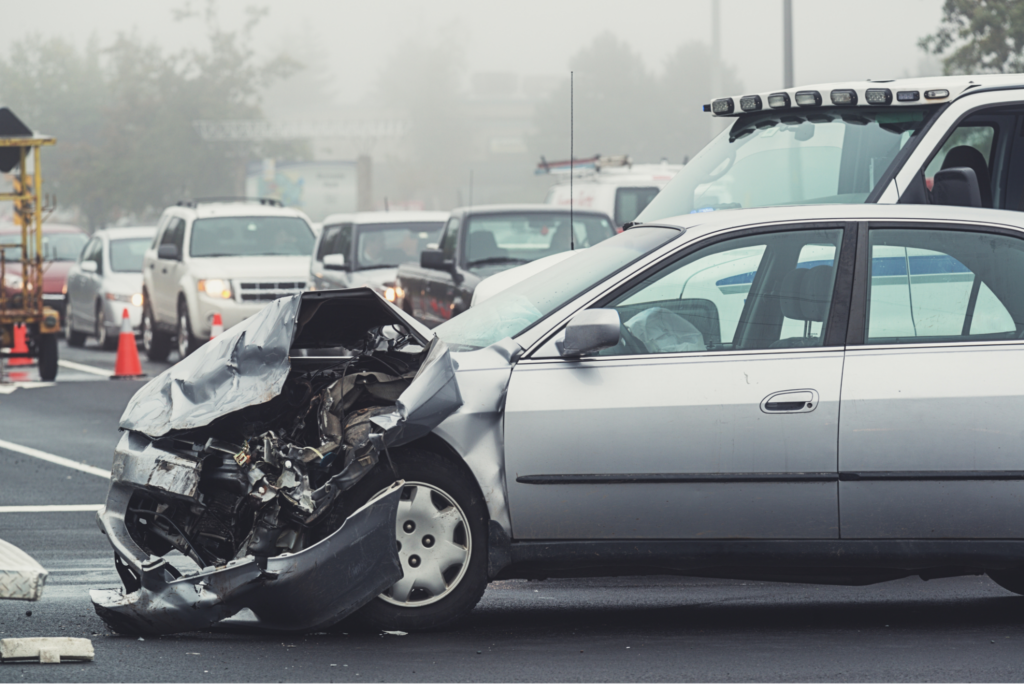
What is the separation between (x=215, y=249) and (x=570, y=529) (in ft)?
46.9

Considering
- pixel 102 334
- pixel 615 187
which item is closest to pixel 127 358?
pixel 102 334

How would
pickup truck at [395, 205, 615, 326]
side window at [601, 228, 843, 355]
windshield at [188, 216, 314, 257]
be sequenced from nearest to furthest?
side window at [601, 228, 843, 355] → pickup truck at [395, 205, 615, 326] → windshield at [188, 216, 314, 257]

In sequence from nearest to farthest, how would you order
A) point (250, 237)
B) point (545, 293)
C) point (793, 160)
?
point (545, 293)
point (793, 160)
point (250, 237)

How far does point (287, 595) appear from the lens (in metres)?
5.27

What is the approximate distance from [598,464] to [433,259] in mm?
7666

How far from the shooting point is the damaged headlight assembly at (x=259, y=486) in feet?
17.3

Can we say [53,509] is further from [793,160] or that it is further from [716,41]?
[716,41]

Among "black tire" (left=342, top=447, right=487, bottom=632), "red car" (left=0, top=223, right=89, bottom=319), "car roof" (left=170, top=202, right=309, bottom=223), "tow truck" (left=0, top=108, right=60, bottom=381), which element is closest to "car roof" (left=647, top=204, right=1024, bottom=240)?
"black tire" (left=342, top=447, right=487, bottom=632)

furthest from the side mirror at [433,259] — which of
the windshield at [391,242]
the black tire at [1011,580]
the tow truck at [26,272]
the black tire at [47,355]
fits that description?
the black tire at [1011,580]

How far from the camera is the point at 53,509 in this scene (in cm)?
893

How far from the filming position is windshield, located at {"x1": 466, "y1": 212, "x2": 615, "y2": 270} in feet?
44.1

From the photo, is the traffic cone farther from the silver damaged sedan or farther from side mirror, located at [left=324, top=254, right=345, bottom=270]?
the silver damaged sedan

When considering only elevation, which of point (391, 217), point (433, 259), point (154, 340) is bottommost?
point (154, 340)

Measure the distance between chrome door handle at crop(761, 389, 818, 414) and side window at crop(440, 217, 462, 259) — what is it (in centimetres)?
818
